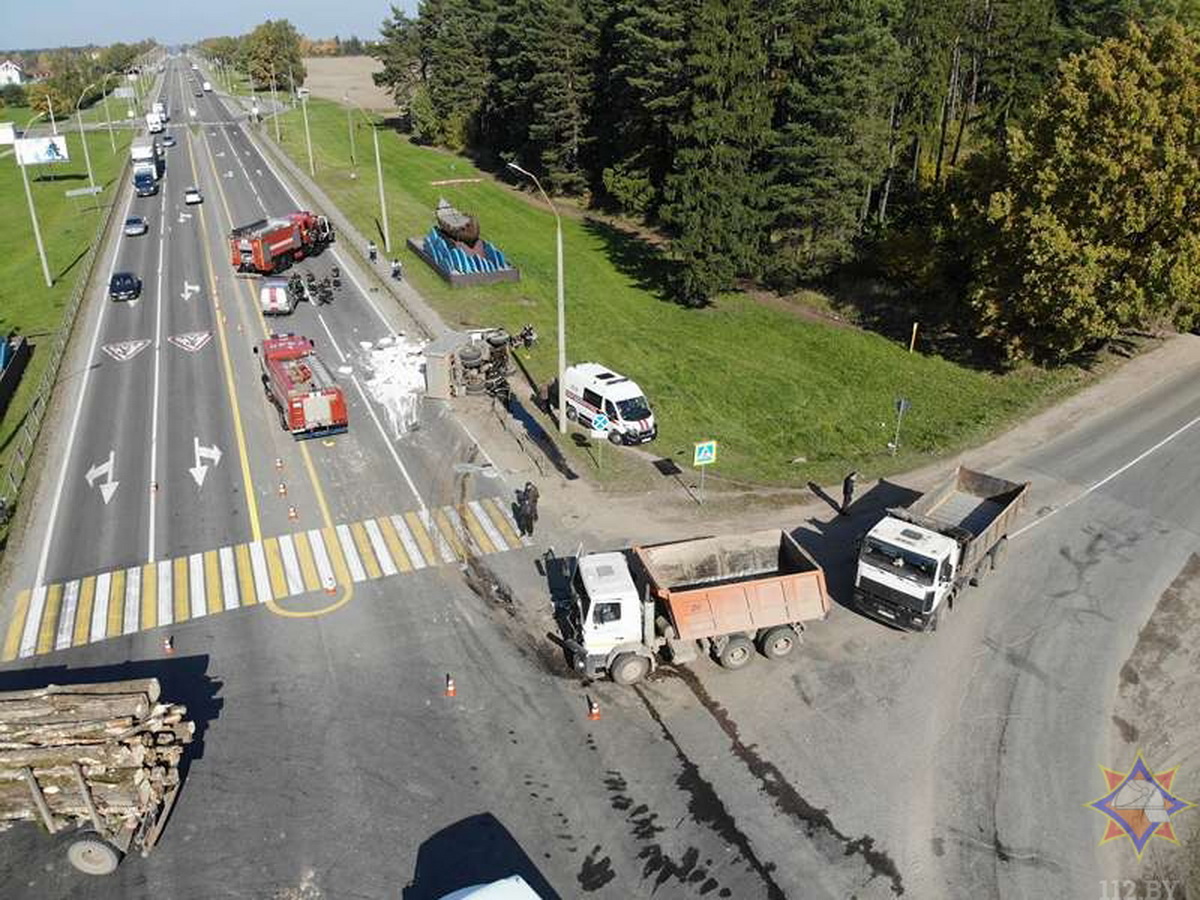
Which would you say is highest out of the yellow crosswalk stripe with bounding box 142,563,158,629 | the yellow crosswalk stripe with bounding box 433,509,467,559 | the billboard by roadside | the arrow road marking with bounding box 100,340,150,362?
the billboard by roadside

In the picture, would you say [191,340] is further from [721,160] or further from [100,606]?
[721,160]

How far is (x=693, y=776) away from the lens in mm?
19266

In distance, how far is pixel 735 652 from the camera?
22109 millimetres

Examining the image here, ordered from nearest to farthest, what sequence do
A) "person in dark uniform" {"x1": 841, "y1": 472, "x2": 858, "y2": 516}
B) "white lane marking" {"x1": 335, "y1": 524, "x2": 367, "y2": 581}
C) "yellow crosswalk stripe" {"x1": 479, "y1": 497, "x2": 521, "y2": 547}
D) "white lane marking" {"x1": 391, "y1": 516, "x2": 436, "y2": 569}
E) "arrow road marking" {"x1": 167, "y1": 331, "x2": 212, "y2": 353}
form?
1. "white lane marking" {"x1": 335, "y1": 524, "x2": 367, "y2": 581}
2. "white lane marking" {"x1": 391, "y1": 516, "x2": 436, "y2": 569}
3. "yellow crosswalk stripe" {"x1": 479, "y1": 497, "x2": 521, "y2": 547}
4. "person in dark uniform" {"x1": 841, "y1": 472, "x2": 858, "y2": 516}
5. "arrow road marking" {"x1": 167, "y1": 331, "x2": 212, "y2": 353}

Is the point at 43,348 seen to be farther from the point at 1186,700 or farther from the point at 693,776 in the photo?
the point at 1186,700

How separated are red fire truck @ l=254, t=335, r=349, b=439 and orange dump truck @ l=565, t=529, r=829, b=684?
53.2 feet

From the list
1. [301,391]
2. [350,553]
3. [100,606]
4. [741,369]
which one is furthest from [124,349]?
[741,369]

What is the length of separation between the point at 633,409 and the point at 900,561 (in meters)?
14.4

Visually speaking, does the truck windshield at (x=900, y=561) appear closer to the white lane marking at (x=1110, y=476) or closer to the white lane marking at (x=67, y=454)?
the white lane marking at (x=1110, y=476)

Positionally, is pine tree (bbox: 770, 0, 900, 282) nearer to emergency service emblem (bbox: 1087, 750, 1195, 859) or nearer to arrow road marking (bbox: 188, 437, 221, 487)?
arrow road marking (bbox: 188, 437, 221, 487)

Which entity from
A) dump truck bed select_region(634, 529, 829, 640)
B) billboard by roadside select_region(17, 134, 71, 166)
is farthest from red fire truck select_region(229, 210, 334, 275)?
billboard by roadside select_region(17, 134, 71, 166)

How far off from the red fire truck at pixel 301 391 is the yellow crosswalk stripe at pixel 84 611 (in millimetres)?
10177

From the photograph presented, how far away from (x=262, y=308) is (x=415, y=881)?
39.7 metres

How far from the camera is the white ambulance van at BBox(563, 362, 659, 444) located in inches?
1382
